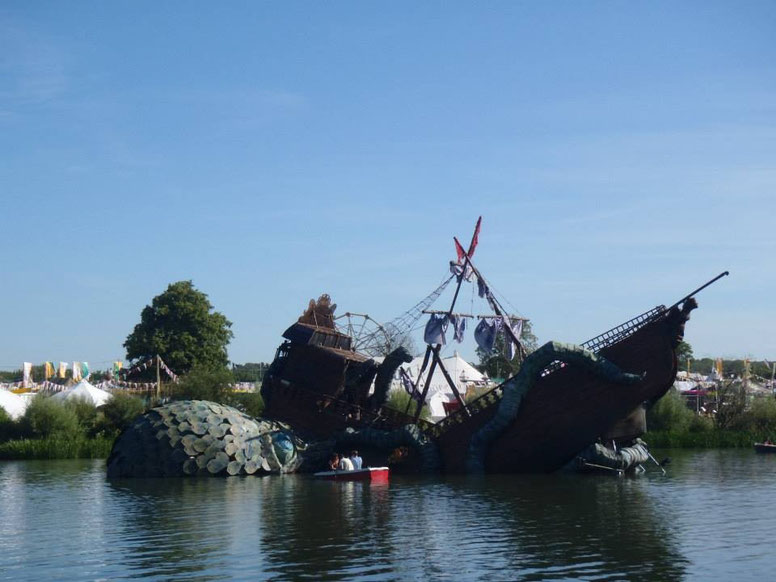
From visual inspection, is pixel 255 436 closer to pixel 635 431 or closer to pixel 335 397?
pixel 335 397

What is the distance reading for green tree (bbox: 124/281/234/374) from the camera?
86.8 m

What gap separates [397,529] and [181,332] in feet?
219

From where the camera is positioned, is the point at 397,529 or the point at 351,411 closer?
the point at 397,529

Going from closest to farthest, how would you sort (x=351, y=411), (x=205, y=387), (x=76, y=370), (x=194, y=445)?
(x=194, y=445) < (x=351, y=411) < (x=205, y=387) < (x=76, y=370)

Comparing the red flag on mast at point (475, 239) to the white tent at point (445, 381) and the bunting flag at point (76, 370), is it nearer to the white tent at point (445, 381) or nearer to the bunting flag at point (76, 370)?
the white tent at point (445, 381)

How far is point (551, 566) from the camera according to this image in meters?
18.5

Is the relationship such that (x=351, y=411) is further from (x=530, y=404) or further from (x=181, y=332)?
(x=181, y=332)

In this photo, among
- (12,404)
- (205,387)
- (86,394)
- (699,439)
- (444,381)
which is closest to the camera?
(699,439)

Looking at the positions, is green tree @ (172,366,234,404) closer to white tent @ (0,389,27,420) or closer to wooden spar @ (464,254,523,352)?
white tent @ (0,389,27,420)

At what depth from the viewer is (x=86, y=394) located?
6388 cm

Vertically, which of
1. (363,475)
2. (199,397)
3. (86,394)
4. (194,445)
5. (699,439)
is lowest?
(363,475)

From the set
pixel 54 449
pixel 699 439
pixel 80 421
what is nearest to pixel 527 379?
pixel 699 439

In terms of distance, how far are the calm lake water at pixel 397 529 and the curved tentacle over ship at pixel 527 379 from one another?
83.2 inches

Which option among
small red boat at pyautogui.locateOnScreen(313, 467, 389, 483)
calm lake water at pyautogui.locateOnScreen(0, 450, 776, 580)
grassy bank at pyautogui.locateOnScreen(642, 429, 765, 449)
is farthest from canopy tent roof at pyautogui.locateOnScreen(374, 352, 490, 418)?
calm lake water at pyautogui.locateOnScreen(0, 450, 776, 580)
